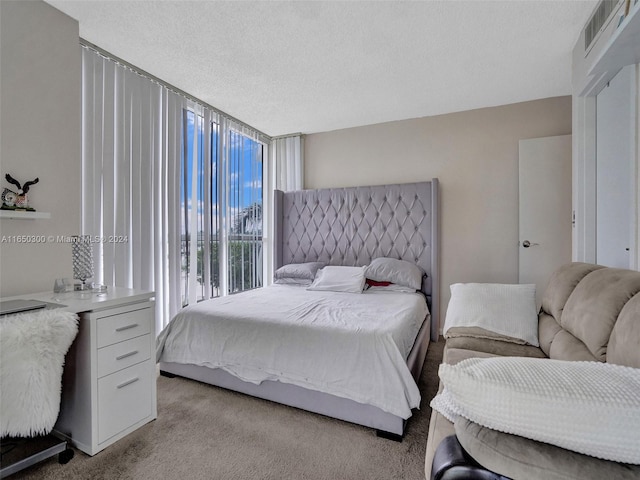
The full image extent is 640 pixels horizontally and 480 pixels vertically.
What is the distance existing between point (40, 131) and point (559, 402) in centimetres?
283

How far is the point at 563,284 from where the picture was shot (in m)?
1.72

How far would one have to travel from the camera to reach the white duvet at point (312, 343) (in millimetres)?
1711

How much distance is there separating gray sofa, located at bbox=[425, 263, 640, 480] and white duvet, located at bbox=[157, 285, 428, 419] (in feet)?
1.12

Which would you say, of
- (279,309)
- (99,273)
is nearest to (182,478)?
(279,309)

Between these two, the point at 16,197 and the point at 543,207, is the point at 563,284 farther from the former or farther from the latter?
the point at 16,197

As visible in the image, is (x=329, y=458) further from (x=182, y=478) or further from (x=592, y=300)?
(x=592, y=300)

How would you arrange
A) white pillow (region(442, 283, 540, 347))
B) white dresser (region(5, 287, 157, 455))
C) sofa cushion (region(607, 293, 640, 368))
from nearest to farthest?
sofa cushion (region(607, 293, 640, 368))
white dresser (region(5, 287, 157, 455))
white pillow (region(442, 283, 540, 347))

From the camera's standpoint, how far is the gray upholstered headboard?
11.4ft

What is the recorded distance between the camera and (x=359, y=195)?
12.6 feet

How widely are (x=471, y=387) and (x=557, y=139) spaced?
137 inches

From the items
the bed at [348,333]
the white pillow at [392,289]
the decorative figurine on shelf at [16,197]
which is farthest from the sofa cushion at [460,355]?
the decorative figurine on shelf at [16,197]

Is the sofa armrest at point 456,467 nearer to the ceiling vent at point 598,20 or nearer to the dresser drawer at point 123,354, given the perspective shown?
the dresser drawer at point 123,354

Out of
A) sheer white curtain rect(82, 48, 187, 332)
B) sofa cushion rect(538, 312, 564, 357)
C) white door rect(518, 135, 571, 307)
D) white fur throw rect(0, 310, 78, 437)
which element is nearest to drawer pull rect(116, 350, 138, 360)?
white fur throw rect(0, 310, 78, 437)

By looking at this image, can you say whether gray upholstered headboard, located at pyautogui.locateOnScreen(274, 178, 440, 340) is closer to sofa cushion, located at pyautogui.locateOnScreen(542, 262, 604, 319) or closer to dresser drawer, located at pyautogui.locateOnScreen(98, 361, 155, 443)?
sofa cushion, located at pyautogui.locateOnScreen(542, 262, 604, 319)
